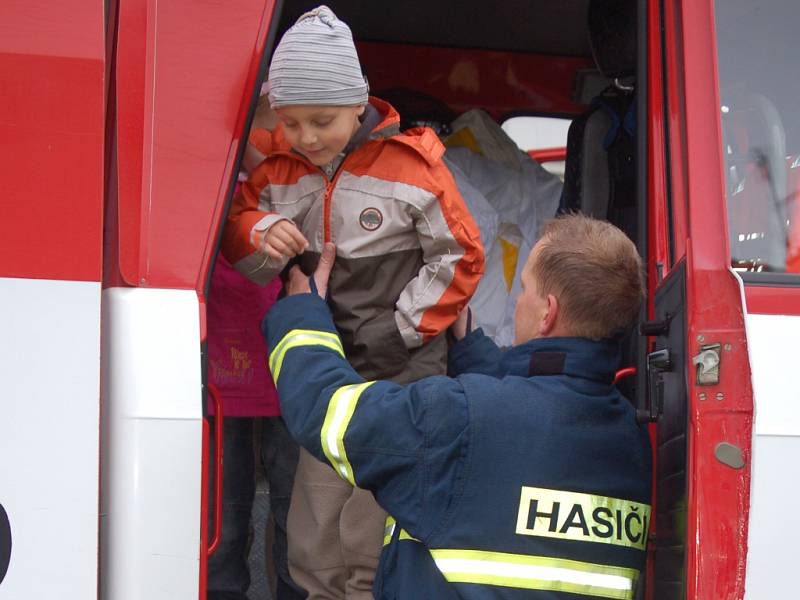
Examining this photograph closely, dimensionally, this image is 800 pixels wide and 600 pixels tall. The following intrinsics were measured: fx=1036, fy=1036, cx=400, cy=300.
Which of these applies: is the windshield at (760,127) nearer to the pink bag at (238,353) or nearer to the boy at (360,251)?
the boy at (360,251)

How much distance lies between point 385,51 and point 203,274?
7.38 feet

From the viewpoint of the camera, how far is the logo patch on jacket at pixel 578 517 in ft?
5.42

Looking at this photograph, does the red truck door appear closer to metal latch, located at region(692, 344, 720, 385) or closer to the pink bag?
the pink bag

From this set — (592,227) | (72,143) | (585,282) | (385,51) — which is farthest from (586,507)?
(385,51)

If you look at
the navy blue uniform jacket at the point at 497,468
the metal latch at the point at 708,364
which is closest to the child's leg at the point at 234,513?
the navy blue uniform jacket at the point at 497,468

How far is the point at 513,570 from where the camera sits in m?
1.65

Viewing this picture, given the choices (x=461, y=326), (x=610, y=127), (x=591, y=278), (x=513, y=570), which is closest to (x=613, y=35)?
(x=610, y=127)

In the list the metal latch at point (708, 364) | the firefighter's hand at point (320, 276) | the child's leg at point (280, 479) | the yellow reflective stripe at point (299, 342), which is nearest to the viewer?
the metal latch at point (708, 364)

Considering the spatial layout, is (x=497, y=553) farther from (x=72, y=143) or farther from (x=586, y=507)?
(x=72, y=143)

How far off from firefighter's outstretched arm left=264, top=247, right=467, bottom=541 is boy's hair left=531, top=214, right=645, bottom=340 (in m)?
0.27

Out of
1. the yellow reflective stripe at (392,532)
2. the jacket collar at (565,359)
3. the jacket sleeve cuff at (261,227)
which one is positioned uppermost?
the jacket sleeve cuff at (261,227)

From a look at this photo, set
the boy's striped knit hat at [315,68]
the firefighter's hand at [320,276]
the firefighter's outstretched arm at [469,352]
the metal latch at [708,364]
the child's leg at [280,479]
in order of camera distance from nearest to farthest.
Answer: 1. the metal latch at [708,364]
2. the boy's striped knit hat at [315,68]
3. the firefighter's hand at [320,276]
4. the firefighter's outstretched arm at [469,352]
5. the child's leg at [280,479]

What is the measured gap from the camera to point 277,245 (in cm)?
204

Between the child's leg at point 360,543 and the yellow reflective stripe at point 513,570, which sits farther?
the child's leg at point 360,543
